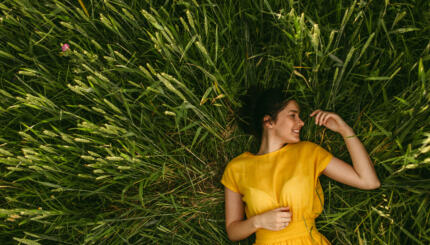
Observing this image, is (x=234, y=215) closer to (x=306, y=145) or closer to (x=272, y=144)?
(x=272, y=144)

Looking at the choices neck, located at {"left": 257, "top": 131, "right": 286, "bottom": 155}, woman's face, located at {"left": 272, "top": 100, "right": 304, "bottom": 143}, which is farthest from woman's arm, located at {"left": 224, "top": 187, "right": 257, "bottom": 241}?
woman's face, located at {"left": 272, "top": 100, "right": 304, "bottom": 143}

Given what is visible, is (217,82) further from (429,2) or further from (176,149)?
(429,2)

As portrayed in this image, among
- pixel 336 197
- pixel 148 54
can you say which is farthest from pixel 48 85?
pixel 336 197

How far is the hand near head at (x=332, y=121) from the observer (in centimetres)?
164

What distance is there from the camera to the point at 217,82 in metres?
1.74

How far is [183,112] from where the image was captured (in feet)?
5.97

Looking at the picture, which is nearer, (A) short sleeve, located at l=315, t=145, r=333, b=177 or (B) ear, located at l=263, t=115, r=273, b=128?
(A) short sleeve, located at l=315, t=145, r=333, b=177

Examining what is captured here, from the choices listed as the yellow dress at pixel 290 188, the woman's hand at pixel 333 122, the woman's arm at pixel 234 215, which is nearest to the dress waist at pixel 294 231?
the yellow dress at pixel 290 188

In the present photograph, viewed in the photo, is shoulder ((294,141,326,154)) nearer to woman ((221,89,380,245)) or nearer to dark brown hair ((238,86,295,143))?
woman ((221,89,380,245))

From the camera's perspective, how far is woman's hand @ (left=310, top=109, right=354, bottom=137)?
164 centimetres

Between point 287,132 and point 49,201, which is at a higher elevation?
point 287,132

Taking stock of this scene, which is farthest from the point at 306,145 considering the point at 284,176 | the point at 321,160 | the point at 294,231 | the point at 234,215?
the point at 234,215

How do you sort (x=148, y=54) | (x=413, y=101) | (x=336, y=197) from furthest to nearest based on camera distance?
(x=148, y=54), (x=336, y=197), (x=413, y=101)

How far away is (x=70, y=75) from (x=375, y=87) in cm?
208
